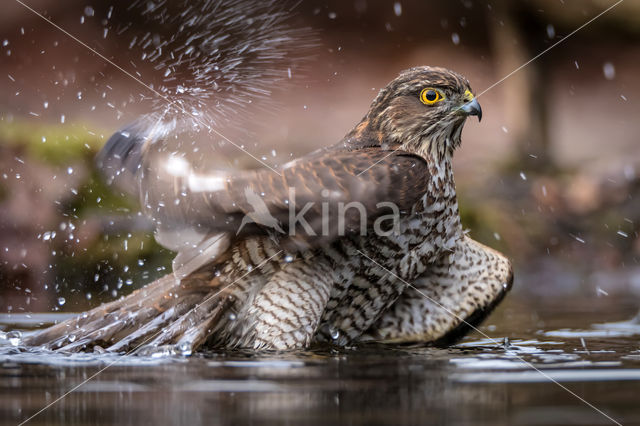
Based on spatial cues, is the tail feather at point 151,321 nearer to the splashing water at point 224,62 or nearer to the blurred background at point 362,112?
the splashing water at point 224,62

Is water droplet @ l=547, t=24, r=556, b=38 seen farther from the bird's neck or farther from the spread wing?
the spread wing

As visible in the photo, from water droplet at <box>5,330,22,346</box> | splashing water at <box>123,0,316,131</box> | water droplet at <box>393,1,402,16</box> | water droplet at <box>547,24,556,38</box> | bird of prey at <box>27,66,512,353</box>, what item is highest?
water droplet at <box>393,1,402,16</box>

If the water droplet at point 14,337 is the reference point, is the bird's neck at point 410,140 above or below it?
above

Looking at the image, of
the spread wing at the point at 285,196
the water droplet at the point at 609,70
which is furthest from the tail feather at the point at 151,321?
the water droplet at the point at 609,70

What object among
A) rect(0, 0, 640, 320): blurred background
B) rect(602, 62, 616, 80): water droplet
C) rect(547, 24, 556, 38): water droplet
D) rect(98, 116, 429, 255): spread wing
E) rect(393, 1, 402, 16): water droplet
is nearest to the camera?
rect(98, 116, 429, 255): spread wing

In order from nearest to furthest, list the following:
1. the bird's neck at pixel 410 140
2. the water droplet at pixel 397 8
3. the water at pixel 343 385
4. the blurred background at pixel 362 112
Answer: the water at pixel 343 385
the bird's neck at pixel 410 140
the blurred background at pixel 362 112
the water droplet at pixel 397 8

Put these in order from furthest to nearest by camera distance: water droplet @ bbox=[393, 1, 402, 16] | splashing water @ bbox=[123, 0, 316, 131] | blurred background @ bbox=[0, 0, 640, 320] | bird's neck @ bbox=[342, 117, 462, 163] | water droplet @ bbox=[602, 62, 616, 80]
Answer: water droplet @ bbox=[393, 1, 402, 16] < water droplet @ bbox=[602, 62, 616, 80] < blurred background @ bbox=[0, 0, 640, 320] < splashing water @ bbox=[123, 0, 316, 131] < bird's neck @ bbox=[342, 117, 462, 163]

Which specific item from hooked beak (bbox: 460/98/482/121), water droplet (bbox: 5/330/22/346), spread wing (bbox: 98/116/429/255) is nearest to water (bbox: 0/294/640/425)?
water droplet (bbox: 5/330/22/346)

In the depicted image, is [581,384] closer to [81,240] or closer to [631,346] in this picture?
[631,346]
